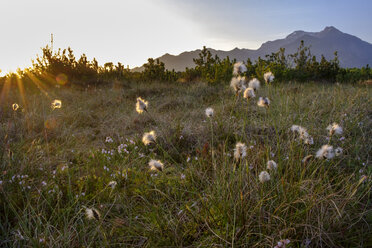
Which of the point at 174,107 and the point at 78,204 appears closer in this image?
the point at 78,204

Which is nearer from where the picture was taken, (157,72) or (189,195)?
(189,195)

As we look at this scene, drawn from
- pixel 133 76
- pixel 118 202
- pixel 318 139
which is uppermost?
pixel 133 76

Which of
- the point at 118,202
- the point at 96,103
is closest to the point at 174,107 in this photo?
the point at 96,103

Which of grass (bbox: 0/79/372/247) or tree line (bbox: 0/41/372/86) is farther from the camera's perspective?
tree line (bbox: 0/41/372/86)

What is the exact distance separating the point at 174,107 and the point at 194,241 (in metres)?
4.72

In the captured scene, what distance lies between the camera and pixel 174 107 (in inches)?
235

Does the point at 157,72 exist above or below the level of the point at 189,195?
above

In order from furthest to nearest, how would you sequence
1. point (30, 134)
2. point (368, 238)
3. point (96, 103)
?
point (96, 103), point (30, 134), point (368, 238)

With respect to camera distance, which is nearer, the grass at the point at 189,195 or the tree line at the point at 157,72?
the grass at the point at 189,195

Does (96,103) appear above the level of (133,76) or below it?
below

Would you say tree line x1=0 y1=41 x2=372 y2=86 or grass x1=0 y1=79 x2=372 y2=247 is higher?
tree line x1=0 y1=41 x2=372 y2=86

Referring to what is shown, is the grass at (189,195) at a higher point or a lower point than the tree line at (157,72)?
lower

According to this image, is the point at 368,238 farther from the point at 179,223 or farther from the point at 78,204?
the point at 78,204

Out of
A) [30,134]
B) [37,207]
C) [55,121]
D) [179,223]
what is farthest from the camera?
[55,121]
